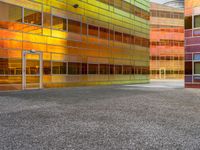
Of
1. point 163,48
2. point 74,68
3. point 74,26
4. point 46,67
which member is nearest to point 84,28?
point 74,26

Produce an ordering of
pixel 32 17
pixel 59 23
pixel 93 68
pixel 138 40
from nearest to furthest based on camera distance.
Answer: pixel 32 17
pixel 59 23
pixel 93 68
pixel 138 40

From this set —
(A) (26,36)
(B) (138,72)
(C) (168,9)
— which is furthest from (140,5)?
(C) (168,9)

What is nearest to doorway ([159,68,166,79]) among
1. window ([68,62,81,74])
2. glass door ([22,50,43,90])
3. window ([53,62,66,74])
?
window ([68,62,81,74])

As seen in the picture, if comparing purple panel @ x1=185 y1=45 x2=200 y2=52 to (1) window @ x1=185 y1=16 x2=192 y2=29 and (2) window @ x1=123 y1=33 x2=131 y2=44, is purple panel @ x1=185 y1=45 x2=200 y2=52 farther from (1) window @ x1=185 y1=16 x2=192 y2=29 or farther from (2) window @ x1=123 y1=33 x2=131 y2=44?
(2) window @ x1=123 y1=33 x2=131 y2=44

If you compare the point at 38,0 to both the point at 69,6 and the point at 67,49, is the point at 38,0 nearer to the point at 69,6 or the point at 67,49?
the point at 69,6

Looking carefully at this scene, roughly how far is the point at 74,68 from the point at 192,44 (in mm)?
13534

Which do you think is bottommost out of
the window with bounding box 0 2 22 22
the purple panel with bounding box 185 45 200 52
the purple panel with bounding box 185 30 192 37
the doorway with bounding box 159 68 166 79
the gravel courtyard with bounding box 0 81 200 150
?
the gravel courtyard with bounding box 0 81 200 150

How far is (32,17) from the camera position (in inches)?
806

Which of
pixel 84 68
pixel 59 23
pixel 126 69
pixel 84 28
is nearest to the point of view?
pixel 59 23

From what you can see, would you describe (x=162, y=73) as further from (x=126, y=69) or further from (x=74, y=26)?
(x=74, y=26)

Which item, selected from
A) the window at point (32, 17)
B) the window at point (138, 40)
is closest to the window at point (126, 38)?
the window at point (138, 40)

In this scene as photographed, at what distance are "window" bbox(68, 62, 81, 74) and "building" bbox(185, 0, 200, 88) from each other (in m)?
12.3

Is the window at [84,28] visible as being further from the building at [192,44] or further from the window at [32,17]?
the building at [192,44]

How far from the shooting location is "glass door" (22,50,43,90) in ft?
64.7
